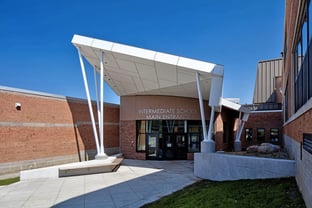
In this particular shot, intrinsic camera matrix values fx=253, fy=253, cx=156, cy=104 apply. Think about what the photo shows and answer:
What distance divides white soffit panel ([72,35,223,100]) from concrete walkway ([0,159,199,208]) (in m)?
5.29

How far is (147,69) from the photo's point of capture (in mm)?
14852

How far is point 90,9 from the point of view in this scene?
17.1 metres

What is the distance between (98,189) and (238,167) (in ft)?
18.1

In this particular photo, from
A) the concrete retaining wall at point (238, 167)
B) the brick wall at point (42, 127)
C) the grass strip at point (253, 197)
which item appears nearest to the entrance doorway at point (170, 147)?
the brick wall at point (42, 127)

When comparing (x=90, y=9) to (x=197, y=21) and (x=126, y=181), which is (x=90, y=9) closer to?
(x=197, y=21)

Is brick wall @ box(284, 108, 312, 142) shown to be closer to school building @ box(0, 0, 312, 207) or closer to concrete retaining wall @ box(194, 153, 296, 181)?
concrete retaining wall @ box(194, 153, 296, 181)

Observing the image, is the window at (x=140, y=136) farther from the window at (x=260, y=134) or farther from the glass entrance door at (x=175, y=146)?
the window at (x=260, y=134)

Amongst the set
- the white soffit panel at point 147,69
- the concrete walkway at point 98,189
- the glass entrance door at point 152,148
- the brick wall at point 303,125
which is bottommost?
the concrete walkway at point 98,189

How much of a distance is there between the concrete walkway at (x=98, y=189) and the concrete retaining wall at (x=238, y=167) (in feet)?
2.75

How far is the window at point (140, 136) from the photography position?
64.5ft

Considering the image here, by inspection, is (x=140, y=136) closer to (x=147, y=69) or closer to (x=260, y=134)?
(x=147, y=69)

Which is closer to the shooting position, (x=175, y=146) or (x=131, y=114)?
(x=175, y=146)

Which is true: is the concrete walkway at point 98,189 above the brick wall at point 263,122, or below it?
below

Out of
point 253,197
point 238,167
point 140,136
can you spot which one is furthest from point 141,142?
point 253,197
